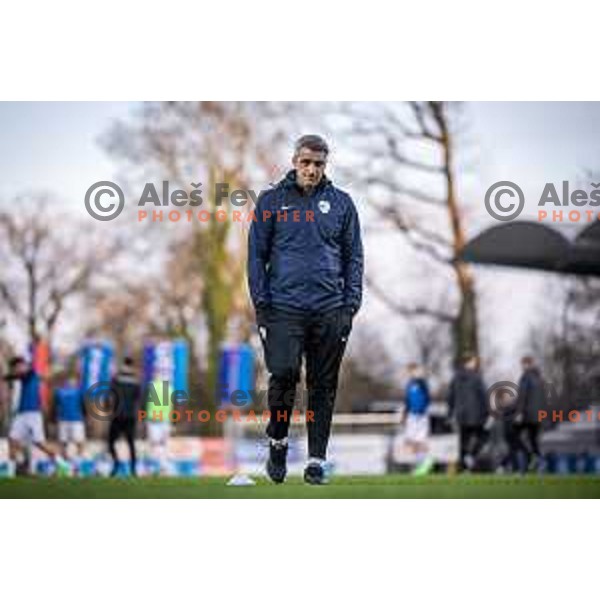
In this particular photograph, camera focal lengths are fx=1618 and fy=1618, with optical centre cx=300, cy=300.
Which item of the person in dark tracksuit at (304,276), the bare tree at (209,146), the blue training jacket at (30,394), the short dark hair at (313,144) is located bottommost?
the blue training jacket at (30,394)

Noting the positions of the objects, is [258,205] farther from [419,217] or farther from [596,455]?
[419,217]

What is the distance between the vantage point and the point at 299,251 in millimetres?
10422

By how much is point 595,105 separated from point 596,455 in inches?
169

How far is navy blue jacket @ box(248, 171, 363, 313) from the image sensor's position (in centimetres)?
1042

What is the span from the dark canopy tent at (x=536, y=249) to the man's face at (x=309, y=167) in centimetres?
771

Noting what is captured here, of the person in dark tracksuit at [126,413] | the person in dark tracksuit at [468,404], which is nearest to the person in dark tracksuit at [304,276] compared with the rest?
the person in dark tracksuit at [126,413]

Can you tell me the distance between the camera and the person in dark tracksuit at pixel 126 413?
17672 mm

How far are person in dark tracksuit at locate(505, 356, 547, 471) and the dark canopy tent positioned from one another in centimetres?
130

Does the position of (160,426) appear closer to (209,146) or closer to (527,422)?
(209,146)

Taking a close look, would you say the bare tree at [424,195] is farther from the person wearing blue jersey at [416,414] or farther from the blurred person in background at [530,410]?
the blurred person in background at [530,410]

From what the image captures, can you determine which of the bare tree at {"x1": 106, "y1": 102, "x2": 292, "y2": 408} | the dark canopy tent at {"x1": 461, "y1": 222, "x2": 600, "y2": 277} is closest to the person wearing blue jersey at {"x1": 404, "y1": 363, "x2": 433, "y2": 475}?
the dark canopy tent at {"x1": 461, "y1": 222, "x2": 600, "y2": 277}
